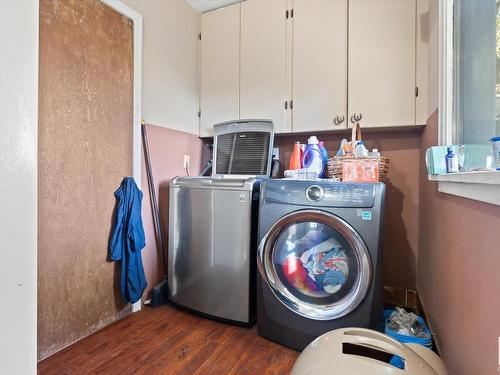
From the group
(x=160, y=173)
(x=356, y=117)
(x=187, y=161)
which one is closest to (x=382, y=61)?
(x=356, y=117)

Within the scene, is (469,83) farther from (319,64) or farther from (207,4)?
(207,4)

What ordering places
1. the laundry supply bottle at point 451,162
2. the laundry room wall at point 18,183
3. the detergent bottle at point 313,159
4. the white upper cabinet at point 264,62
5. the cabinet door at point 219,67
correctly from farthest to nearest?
the cabinet door at point 219,67, the white upper cabinet at point 264,62, the detergent bottle at point 313,159, the laundry supply bottle at point 451,162, the laundry room wall at point 18,183

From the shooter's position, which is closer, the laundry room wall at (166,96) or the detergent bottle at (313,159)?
the detergent bottle at (313,159)

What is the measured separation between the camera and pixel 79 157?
152cm

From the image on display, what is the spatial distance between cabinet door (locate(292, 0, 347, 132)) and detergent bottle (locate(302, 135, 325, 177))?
0.60 ft

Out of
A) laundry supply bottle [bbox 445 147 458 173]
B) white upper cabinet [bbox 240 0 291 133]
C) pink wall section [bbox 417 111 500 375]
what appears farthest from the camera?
white upper cabinet [bbox 240 0 291 133]

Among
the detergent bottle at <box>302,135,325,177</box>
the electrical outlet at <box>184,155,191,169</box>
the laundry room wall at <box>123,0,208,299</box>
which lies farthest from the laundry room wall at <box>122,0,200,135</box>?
the detergent bottle at <box>302,135,325,177</box>

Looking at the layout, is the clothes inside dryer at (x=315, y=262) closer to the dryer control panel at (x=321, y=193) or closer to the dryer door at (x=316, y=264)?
the dryer door at (x=316, y=264)

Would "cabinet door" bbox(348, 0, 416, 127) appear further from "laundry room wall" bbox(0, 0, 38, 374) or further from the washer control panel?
"laundry room wall" bbox(0, 0, 38, 374)

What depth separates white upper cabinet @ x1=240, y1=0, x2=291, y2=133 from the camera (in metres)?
2.02

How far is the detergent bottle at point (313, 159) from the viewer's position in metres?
1.77

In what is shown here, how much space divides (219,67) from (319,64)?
0.83 m

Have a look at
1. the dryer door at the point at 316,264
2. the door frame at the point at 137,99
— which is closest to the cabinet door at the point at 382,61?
the dryer door at the point at 316,264

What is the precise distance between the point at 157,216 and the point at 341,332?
1497mm
